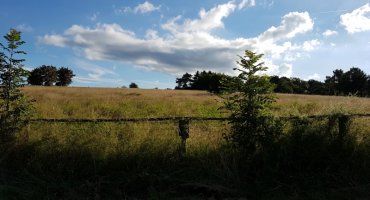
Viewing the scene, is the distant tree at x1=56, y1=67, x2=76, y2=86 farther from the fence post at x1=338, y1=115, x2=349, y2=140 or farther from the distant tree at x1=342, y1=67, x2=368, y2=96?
the fence post at x1=338, y1=115, x2=349, y2=140

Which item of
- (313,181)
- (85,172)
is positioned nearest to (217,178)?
(313,181)

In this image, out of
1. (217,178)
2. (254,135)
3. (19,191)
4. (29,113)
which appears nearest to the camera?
(19,191)

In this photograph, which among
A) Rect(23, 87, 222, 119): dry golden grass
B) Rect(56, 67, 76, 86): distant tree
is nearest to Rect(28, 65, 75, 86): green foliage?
Rect(56, 67, 76, 86): distant tree

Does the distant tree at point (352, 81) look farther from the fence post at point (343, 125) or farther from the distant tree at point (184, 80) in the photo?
the fence post at point (343, 125)

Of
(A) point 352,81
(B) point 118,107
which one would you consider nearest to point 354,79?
(A) point 352,81

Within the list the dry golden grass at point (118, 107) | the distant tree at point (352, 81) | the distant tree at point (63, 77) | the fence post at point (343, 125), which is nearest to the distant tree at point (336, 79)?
the distant tree at point (352, 81)

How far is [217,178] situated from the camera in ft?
24.8

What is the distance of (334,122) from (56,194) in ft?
19.2

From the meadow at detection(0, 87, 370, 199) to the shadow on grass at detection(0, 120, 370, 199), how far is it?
18 mm

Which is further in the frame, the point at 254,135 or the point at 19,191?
the point at 254,135

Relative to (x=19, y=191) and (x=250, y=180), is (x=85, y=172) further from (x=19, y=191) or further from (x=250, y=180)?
(x=250, y=180)

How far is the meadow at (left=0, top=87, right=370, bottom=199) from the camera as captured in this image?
7316 millimetres

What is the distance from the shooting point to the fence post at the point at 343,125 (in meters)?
8.76

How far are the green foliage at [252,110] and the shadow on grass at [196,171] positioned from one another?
0.24m
